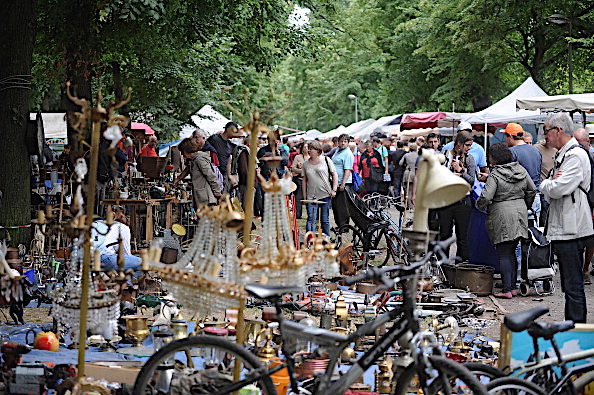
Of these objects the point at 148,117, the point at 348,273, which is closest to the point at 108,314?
the point at 348,273

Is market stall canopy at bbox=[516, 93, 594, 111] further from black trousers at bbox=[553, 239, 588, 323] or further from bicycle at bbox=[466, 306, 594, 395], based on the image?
bicycle at bbox=[466, 306, 594, 395]

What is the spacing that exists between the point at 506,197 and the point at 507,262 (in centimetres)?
86

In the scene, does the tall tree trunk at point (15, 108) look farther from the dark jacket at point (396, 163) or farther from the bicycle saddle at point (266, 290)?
the dark jacket at point (396, 163)

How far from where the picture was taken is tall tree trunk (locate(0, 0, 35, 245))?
1134cm

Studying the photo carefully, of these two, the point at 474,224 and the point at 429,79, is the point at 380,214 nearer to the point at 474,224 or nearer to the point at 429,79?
the point at 474,224

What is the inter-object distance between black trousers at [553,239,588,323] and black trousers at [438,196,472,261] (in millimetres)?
3952

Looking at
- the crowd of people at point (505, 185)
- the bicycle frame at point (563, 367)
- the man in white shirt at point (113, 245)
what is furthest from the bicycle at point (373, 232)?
the bicycle frame at point (563, 367)

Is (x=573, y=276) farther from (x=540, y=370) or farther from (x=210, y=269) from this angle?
(x=210, y=269)

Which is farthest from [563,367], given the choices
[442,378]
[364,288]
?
[364,288]

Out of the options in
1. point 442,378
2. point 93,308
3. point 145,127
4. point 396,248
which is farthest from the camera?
point 145,127

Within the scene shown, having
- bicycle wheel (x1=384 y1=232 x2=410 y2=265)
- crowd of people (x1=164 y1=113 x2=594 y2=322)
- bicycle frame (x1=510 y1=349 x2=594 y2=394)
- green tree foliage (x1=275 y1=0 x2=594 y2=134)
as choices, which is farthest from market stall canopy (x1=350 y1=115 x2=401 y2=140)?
bicycle frame (x1=510 y1=349 x2=594 y2=394)

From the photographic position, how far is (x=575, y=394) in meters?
4.71

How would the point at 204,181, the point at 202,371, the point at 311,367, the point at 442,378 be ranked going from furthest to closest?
the point at 204,181 < the point at 311,367 < the point at 202,371 < the point at 442,378

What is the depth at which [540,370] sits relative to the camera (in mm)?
4828
